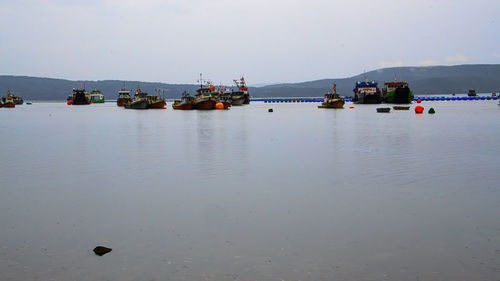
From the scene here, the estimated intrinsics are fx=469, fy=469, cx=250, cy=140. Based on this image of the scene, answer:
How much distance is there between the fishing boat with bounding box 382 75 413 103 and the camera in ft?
419

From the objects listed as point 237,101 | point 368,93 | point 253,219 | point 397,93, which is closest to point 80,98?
point 237,101

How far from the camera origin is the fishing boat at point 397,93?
5031 inches

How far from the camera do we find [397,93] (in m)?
129

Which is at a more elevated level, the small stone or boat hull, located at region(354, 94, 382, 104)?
boat hull, located at region(354, 94, 382, 104)

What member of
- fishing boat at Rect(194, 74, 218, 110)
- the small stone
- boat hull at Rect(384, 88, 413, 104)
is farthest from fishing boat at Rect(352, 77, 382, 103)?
the small stone

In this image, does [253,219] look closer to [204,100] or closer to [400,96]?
[204,100]

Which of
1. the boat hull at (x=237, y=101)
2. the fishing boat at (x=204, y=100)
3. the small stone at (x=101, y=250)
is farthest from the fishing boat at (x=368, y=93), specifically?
the small stone at (x=101, y=250)

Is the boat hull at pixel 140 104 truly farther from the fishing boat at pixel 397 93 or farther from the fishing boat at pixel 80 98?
the fishing boat at pixel 80 98

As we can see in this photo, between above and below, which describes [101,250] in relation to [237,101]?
below

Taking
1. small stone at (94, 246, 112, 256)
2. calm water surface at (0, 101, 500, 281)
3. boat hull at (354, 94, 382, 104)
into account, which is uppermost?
boat hull at (354, 94, 382, 104)

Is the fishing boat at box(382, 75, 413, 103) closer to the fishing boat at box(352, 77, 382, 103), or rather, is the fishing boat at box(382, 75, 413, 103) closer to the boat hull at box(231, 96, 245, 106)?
the fishing boat at box(352, 77, 382, 103)

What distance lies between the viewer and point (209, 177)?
639 inches

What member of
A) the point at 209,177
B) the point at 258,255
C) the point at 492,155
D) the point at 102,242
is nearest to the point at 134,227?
the point at 102,242

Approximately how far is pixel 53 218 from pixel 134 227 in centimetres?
221
